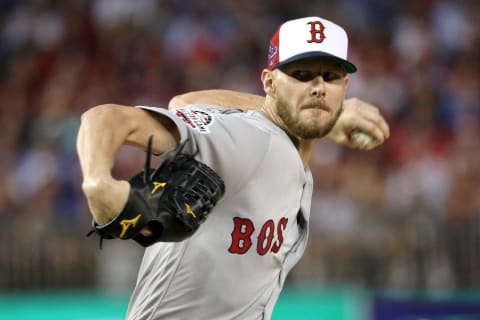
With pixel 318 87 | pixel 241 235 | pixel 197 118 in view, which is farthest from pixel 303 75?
pixel 241 235

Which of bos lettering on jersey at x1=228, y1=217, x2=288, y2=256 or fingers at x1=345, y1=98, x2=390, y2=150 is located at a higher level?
→ fingers at x1=345, y1=98, x2=390, y2=150

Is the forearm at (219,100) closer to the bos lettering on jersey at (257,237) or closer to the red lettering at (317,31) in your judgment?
the red lettering at (317,31)

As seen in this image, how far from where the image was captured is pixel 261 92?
405 inches

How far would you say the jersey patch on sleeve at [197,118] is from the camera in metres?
3.03

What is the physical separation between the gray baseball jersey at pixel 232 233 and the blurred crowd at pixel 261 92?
Answer: 16.8 ft

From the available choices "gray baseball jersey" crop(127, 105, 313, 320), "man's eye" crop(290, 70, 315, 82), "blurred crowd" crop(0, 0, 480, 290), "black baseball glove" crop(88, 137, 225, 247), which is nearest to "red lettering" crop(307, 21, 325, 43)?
"man's eye" crop(290, 70, 315, 82)

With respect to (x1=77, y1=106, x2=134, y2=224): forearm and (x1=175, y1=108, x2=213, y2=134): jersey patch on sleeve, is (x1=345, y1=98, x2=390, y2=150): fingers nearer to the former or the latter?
(x1=175, y1=108, x2=213, y2=134): jersey patch on sleeve

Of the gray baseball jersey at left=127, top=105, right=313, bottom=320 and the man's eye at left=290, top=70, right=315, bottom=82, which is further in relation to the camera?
the man's eye at left=290, top=70, right=315, bottom=82

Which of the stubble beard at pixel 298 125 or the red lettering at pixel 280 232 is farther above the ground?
the stubble beard at pixel 298 125

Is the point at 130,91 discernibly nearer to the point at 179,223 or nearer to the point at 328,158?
the point at 328,158

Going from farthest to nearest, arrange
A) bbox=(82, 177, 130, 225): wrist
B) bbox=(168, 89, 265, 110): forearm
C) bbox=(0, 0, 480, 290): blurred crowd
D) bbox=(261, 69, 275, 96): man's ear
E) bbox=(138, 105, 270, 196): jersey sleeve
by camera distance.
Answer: bbox=(0, 0, 480, 290): blurred crowd
bbox=(168, 89, 265, 110): forearm
bbox=(261, 69, 275, 96): man's ear
bbox=(138, 105, 270, 196): jersey sleeve
bbox=(82, 177, 130, 225): wrist

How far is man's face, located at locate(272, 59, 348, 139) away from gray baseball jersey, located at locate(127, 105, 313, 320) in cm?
9

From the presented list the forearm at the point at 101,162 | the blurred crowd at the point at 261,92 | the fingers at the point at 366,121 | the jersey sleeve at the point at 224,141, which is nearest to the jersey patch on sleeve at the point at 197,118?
the jersey sleeve at the point at 224,141

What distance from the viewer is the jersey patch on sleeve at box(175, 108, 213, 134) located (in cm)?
303
